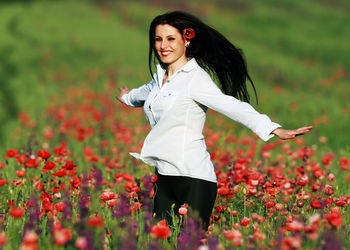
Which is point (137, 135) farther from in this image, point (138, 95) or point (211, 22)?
point (211, 22)

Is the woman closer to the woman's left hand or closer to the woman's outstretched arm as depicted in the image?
the woman's left hand

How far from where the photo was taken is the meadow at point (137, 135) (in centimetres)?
252

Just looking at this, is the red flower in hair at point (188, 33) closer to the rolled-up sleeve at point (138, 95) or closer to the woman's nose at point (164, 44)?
the woman's nose at point (164, 44)

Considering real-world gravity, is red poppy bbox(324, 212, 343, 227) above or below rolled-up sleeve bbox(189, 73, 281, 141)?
below

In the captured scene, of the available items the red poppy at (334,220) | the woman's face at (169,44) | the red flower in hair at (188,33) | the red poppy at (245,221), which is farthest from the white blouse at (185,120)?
the red poppy at (334,220)

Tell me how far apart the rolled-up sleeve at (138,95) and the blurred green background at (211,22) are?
234 cm

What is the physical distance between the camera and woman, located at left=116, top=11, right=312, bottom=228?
9.55 feet

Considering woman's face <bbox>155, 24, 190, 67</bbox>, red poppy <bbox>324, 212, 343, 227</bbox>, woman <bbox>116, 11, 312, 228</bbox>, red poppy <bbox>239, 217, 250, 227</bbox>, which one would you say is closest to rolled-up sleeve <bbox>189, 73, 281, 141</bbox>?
woman <bbox>116, 11, 312, 228</bbox>

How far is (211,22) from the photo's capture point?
2831cm

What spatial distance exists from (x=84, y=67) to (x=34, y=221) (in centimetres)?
1390

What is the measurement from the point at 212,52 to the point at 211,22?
84.4 ft

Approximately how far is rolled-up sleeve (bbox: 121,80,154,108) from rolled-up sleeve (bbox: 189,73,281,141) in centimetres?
57

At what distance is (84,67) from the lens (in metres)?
16.0

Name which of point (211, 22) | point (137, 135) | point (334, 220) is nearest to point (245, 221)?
point (334, 220)
